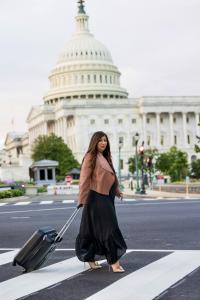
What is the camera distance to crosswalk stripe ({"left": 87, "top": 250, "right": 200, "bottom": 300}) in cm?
726

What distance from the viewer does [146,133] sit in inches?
5669

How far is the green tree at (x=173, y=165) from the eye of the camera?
87375mm

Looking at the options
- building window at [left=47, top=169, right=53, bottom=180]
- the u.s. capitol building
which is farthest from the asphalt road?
the u.s. capitol building

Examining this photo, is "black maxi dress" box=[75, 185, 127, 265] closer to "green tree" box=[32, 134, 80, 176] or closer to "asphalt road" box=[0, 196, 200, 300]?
"asphalt road" box=[0, 196, 200, 300]

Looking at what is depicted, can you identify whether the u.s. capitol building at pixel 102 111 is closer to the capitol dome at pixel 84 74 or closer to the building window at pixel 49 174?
the capitol dome at pixel 84 74

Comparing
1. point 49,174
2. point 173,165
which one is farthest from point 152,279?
point 173,165

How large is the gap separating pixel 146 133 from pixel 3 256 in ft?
439

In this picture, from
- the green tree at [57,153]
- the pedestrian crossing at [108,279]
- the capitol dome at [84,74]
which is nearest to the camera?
the pedestrian crossing at [108,279]

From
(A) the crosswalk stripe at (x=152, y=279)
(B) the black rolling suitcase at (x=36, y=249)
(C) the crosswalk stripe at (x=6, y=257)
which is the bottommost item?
(A) the crosswalk stripe at (x=152, y=279)

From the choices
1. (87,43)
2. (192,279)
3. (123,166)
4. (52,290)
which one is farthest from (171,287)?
(87,43)

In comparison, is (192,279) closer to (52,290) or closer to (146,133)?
(52,290)

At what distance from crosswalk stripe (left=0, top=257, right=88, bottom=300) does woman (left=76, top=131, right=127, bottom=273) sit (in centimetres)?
31

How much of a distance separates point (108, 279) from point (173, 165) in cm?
8079

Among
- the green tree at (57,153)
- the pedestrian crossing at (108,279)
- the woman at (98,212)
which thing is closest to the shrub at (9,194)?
the pedestrian crossing at (108,279)
